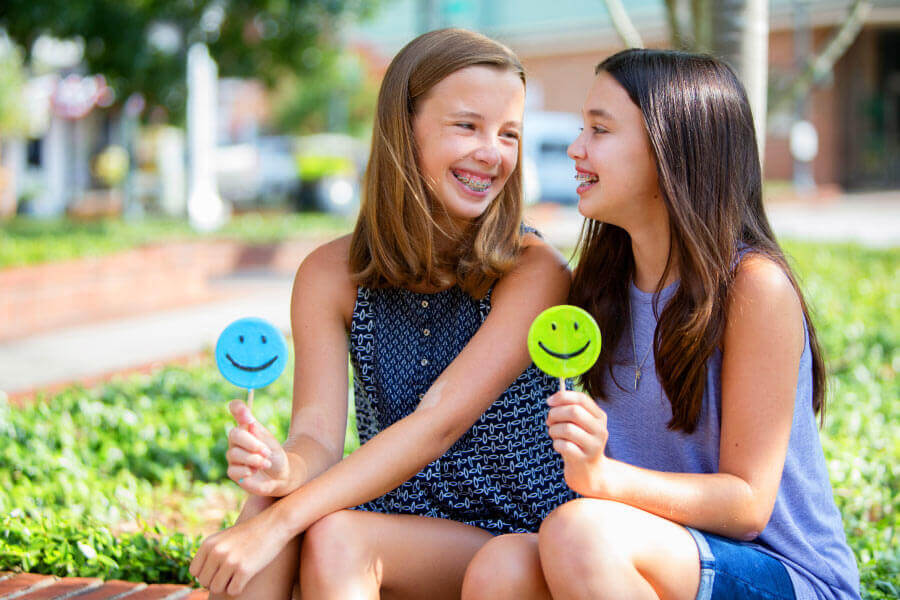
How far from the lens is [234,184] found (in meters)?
20.9

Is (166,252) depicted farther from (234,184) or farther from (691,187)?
(234,184)

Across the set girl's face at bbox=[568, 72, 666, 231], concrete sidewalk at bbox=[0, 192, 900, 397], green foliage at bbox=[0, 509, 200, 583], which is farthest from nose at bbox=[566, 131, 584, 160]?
green foliage at bbox=[0, 509, 200, 583]

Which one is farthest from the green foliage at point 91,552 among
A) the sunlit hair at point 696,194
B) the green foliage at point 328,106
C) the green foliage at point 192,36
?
the green foliage at point 328,106

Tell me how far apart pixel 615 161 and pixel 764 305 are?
43 centimetres

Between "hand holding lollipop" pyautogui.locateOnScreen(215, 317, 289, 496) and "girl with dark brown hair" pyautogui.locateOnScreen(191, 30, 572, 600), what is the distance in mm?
106

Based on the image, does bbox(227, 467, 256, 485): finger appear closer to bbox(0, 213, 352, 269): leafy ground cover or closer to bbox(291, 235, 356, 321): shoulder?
bbox(291, 235, 356, 321): shoulder

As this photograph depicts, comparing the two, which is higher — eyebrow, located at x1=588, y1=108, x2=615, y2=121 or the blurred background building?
the blurred background building

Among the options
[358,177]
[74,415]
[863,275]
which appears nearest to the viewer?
[74,415]

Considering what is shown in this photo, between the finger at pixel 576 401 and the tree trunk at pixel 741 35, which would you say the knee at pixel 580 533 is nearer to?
the finger at pixel 576 401

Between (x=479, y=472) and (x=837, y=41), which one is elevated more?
(x=837, y=41)

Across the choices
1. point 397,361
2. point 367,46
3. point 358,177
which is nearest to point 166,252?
point 397,361

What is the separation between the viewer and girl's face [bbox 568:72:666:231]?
A: 2115mm

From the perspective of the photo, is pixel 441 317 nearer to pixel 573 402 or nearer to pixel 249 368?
pixel 249 368

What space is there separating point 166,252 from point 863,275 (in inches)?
219
